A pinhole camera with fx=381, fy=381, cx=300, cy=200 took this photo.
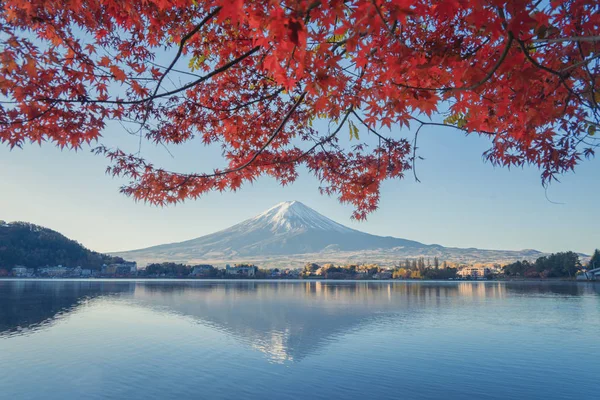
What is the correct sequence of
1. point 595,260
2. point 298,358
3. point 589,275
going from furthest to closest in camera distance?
point 589,275 < point 595,260 < point 298,358

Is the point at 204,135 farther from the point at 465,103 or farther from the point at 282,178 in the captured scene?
the point at 465,103

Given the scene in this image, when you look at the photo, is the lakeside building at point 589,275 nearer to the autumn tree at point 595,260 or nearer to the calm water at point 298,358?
the autumn tree at point 595,260

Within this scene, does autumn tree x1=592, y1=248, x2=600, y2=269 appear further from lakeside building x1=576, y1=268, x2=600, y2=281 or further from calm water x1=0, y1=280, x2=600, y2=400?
calm water x1=0, y1=280, x2=600, y2=400

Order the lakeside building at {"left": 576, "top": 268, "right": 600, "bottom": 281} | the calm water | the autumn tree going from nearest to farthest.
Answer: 1. the calm water
2. the autumn tree
3. the lakeside building at {"left": 576, "top": 268, "right": 600, "bottom": 281}

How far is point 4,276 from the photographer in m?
94.4

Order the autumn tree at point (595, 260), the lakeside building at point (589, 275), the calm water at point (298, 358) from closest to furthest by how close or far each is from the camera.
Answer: the calm water at point (298, 358) → the autumn tree at point (595, 260) → the lakeside building at point (589, 275)

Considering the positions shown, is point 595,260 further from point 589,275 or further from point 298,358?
point 298,358

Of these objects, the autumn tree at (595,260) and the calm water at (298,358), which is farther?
the autumn tree at (595,260)

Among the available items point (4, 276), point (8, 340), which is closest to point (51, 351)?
point (8, 340)

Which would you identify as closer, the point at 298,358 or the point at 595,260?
the point at 298,358

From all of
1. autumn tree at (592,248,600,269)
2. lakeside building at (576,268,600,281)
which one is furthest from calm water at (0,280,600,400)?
lakeside building at (576,268,600,281)

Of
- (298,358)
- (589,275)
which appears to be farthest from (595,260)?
(298,358)

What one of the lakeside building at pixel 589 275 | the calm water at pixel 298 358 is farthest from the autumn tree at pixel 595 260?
the calm water at pixel 298 358

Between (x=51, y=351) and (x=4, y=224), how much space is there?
373 ft
